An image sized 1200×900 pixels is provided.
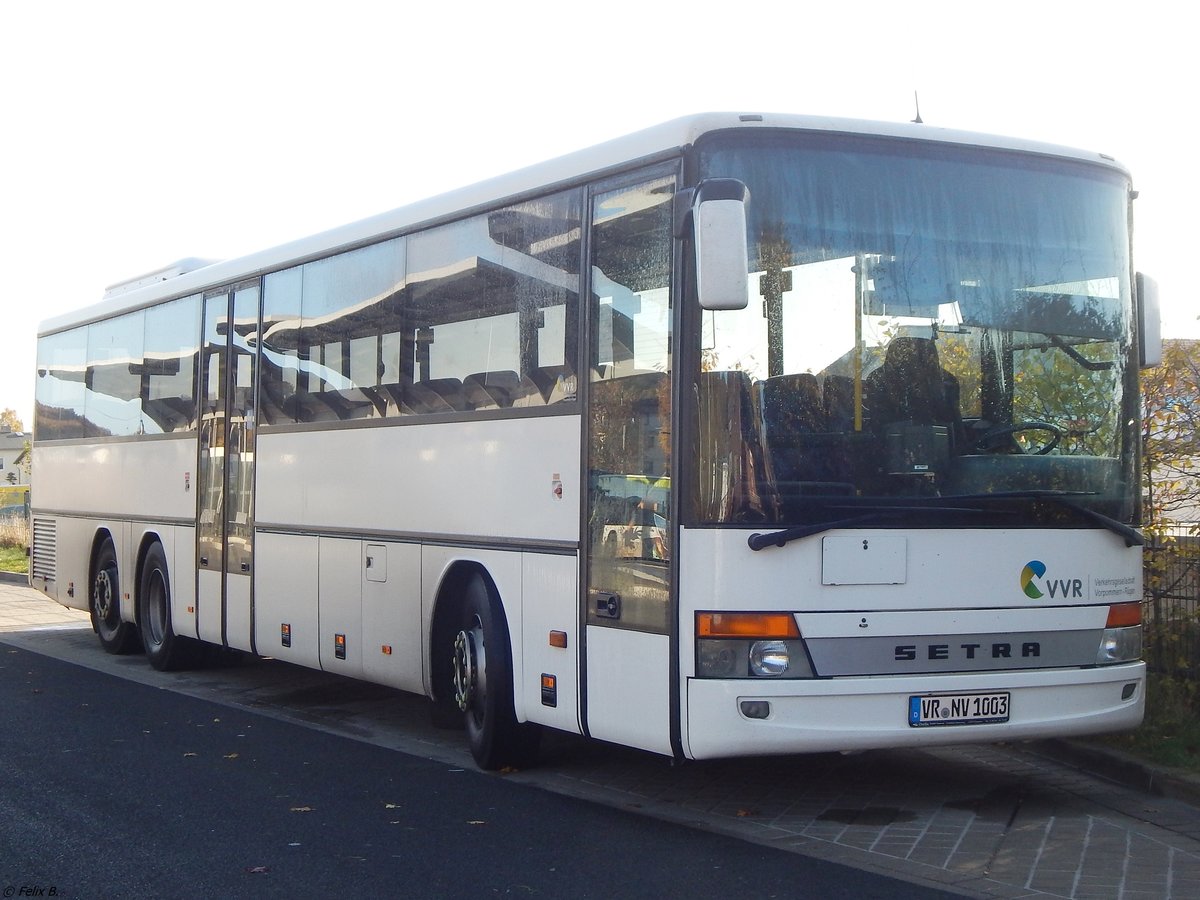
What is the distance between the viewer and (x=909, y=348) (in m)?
7.39

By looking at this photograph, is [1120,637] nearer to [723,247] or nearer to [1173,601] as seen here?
[1173,601]

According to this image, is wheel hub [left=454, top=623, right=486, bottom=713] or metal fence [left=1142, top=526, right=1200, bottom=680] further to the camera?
metal fence [left=1142, top=526, right=1200, bottom=680]

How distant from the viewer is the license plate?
729 cm

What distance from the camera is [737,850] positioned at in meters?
7.11

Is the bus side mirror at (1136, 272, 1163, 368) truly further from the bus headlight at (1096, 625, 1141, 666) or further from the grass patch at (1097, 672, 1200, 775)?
the grass patch at (1097, 672, 1200, 775)

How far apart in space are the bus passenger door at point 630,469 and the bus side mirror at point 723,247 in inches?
25.6

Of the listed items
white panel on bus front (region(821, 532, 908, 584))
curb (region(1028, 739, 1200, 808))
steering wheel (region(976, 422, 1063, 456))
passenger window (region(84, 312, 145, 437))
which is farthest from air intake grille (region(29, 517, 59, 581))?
steering wheel (region(976, 422, 1063, 456))

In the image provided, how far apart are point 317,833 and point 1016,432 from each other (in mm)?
3966

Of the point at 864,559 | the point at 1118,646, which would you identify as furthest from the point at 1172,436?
the point at 864,559

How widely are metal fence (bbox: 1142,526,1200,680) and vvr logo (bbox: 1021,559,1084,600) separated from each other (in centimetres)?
223

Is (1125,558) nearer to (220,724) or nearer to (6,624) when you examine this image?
(220,724)

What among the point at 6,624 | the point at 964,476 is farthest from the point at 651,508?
the point at 6,624

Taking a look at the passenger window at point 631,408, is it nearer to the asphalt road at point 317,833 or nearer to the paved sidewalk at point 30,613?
the asphalt road at point 317,833

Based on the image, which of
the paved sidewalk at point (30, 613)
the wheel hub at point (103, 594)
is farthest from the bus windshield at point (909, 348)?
the paved sidewalk at point (30, 613)
